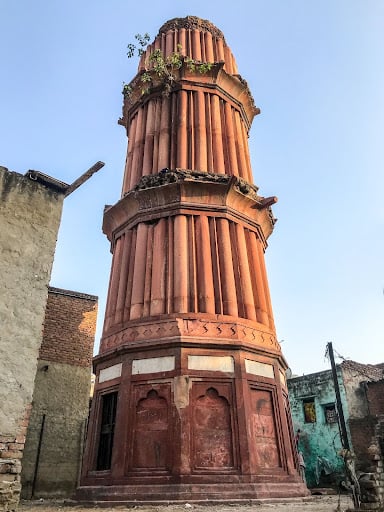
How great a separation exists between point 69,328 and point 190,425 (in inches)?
283

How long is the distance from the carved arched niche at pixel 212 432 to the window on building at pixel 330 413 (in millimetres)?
18755

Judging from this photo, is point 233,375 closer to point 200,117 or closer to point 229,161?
point 229,161

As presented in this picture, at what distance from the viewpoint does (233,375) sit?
1018 centimetres

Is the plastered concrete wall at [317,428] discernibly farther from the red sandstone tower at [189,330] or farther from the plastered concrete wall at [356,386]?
the red sandstone tower at [189,330]

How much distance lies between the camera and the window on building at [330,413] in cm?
2603

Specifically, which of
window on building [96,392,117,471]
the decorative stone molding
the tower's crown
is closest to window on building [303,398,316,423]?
the decorative stone molding

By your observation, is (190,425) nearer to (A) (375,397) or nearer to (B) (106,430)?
(B) (106,430)

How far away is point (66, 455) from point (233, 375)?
6945mm

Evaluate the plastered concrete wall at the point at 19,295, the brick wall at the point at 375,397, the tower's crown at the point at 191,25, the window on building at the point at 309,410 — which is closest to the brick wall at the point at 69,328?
the plastered concrete wall at the point at 19,295

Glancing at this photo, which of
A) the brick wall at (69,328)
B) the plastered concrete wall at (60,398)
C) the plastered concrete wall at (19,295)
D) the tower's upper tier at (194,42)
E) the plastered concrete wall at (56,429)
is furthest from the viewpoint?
the tower's upper tier at (194,42)

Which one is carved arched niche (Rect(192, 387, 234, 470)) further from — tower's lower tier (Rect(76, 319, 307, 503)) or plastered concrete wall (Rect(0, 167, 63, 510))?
plastered concrete wall (Rect(0, 167, 63, 510))

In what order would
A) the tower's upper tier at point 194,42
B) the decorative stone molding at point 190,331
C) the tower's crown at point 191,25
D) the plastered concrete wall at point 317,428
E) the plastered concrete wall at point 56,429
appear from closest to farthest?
1. the decorative stone molding at point 190,331
2. the plastered concrete wall at point 56,429
3. the tower's upper tier at point 194,42
4. the tower's crown at point 191,25
5. the plastered concrete wall at point 317,428

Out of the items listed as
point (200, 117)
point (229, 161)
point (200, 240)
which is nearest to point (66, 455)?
point (200, 240)

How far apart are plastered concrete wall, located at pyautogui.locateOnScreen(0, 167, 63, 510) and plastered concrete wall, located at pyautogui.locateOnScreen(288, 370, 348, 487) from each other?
74.2ft
